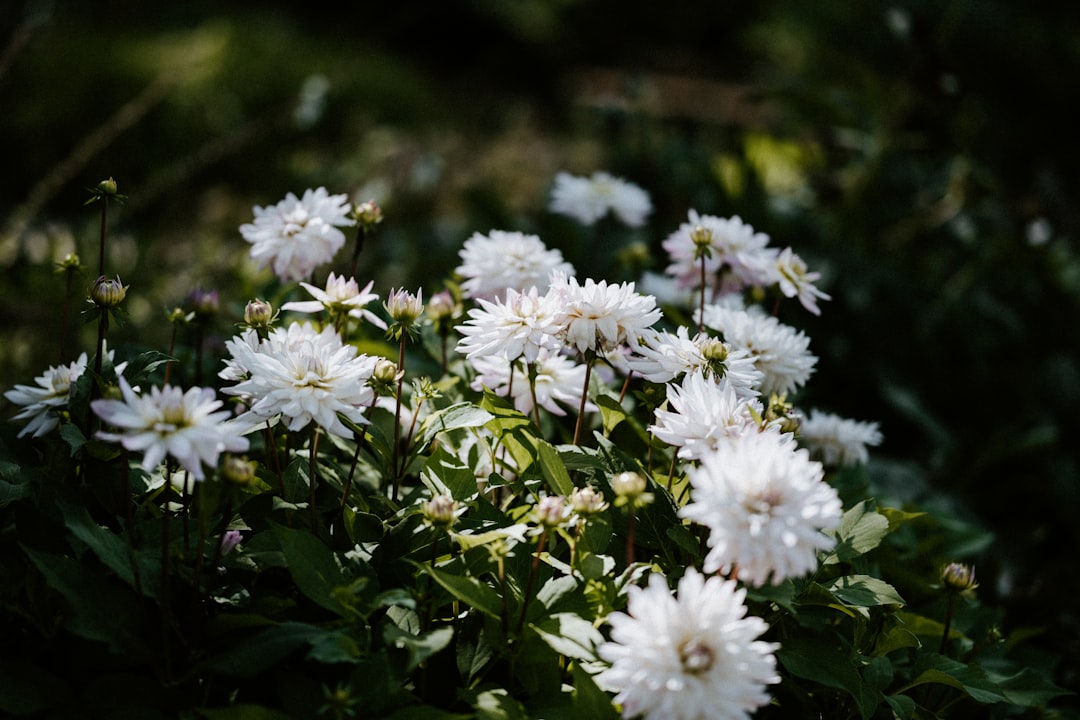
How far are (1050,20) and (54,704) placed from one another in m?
4.73

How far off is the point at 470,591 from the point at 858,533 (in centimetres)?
47

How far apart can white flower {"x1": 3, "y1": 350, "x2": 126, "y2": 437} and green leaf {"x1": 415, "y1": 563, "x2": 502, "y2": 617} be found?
435 mm

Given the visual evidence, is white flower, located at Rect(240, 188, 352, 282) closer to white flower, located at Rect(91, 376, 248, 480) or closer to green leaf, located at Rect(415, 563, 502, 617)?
white flower, located at Rect(91, 376, 248, 480)

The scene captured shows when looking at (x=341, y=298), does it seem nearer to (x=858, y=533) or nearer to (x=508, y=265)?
(x=508, y=265)

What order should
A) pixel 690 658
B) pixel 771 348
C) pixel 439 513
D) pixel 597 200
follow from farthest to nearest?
pixel 597 200 < pixel 771 348 < pixel 439 513 < pixel 690 658

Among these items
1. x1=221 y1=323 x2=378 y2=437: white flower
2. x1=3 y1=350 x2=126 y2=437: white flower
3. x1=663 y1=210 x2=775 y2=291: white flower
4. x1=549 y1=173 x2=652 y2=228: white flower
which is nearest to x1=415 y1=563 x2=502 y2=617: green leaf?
x1=221 y1=323 x2=378 y2=437: white flower

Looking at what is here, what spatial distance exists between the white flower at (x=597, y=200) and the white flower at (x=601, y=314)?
64 centimetres

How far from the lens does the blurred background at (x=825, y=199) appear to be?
2098mm

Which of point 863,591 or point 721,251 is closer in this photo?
point 863,591

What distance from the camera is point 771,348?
1.12m

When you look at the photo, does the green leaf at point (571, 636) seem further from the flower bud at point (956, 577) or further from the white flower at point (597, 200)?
the white flower at point (597, 200)

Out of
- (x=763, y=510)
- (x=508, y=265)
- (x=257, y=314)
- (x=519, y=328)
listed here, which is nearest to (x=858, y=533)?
(x=763, y=510)

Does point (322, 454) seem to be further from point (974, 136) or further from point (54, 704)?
point (974, 136)

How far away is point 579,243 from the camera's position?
79.7 inches
